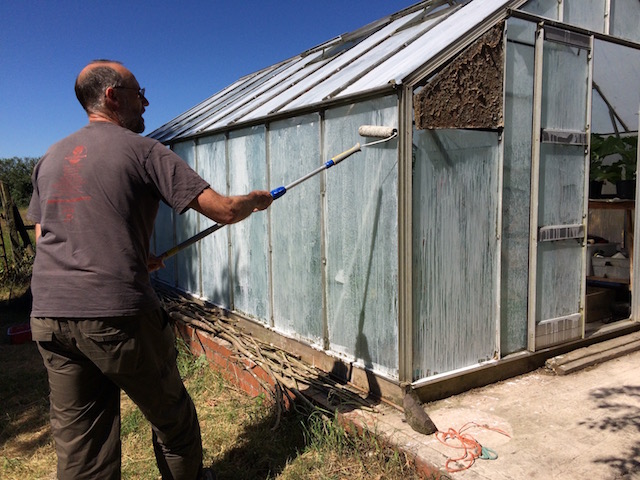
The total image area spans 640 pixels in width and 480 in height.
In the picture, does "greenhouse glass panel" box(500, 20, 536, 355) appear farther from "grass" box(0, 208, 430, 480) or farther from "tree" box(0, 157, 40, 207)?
"tree" box(0, 157, 40, 207)

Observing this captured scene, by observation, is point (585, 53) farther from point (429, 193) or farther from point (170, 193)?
point (170, 193)

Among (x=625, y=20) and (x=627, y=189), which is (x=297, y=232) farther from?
(x=627, y=189)

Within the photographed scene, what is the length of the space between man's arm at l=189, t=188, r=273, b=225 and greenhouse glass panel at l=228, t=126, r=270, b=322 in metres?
2.50

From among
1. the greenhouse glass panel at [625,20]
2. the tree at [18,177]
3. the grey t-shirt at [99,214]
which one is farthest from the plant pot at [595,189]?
the tree at [18,177]

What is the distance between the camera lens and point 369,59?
4.78 meters

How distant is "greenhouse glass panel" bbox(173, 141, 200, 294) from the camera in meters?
6.84

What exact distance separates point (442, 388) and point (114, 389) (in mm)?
2268

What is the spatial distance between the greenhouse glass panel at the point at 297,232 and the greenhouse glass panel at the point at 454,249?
1061 millimetres

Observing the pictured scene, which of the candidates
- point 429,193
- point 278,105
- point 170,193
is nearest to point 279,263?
point 278,105

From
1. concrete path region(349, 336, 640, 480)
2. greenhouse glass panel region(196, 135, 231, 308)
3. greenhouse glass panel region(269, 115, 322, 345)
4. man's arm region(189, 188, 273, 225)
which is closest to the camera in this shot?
man's arm region(189, 188, 273, 225)

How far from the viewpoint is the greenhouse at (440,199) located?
11.6 ft

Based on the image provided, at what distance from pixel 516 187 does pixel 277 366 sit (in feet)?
8.09

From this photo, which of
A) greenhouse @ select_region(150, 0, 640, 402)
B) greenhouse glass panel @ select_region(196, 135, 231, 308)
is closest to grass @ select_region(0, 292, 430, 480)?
greenhouse @ select_region(150, 0, 640, 402)

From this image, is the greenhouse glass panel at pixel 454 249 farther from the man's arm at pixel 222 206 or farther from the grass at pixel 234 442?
the man's arm at pixel 222 206
